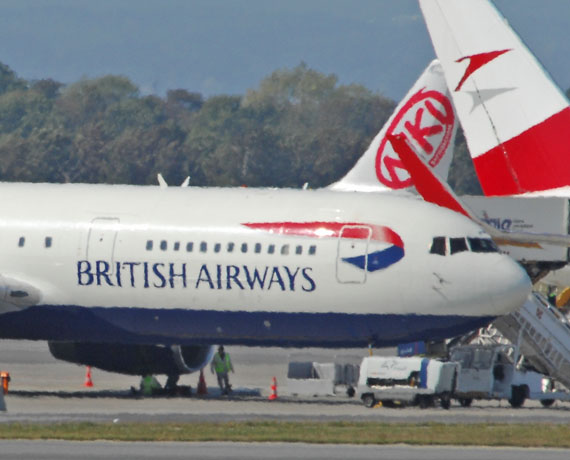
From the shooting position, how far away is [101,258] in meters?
40.5

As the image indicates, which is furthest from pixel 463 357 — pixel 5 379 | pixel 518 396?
pixel 5 379

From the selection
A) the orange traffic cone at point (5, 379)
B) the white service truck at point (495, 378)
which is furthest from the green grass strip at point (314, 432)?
the orange traffic cone at point (5, 379)

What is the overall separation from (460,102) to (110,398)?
22331 mm

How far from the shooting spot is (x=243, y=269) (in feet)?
130

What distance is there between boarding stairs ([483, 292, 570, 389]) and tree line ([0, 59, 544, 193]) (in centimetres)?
7077

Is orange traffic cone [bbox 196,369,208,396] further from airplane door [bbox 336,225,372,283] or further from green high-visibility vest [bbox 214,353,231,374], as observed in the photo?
airplane door [bbox 336,225,372,283]

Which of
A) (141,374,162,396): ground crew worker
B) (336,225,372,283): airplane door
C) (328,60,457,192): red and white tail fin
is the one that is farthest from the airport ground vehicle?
(328,60,457,192): red and white tail fin

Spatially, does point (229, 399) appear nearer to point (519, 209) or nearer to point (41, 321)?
point (41, 321)

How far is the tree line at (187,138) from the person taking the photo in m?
129

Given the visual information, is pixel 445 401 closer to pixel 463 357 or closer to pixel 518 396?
pixel 463 357

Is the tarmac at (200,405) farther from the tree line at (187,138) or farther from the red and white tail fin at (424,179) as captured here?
the tree line at (187,138)

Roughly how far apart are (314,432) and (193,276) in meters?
9.34

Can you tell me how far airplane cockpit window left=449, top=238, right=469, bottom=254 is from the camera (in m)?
39.0

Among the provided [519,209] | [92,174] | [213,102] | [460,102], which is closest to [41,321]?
[519,209]
